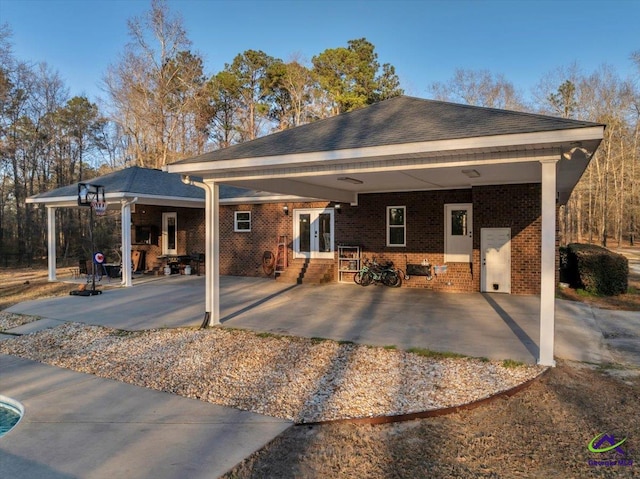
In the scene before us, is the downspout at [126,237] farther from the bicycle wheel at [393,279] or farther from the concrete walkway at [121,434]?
the concrete walkway at [121,434]

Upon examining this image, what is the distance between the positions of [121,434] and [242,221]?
11858mm

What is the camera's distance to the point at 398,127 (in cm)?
648

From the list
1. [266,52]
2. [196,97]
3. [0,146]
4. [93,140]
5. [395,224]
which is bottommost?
[395,224]

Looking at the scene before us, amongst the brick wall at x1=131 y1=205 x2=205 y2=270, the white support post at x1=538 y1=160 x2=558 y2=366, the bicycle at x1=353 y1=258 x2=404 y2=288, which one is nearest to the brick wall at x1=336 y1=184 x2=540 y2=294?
the bicycle at x1=353 y1=258 x2=404 y2=288

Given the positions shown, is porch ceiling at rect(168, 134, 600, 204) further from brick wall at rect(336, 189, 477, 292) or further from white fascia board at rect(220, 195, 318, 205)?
white fascia board at rect(220, 195, 318, 205)

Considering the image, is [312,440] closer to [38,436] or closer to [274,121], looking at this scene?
[38,436]

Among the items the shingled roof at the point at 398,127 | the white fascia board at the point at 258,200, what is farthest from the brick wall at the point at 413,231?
the shingled roof at the point at 398,127

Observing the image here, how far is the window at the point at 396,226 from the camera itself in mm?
12242

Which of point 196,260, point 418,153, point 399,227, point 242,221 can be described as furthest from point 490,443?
point 196,260

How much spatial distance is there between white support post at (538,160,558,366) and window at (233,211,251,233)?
11150 mm

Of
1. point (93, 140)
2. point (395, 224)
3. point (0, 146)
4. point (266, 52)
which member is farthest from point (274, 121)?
point (395, 224)

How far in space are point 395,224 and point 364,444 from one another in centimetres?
934

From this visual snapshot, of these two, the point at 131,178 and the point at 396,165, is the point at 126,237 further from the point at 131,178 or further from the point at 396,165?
the point at 396,165

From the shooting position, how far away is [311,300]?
10000mm
